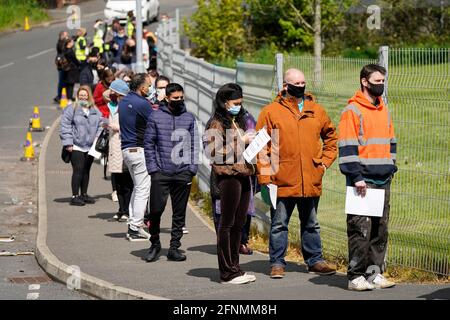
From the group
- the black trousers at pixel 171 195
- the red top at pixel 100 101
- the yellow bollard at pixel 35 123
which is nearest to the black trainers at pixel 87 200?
the red top at pixel 100 101

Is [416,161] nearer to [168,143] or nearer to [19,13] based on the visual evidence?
[168,143]

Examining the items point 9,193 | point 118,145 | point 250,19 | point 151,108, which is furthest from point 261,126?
point 250,19

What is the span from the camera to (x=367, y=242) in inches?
427

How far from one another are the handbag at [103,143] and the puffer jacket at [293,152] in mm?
5927

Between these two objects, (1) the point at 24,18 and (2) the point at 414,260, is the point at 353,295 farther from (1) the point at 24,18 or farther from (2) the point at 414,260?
(1) the point at 24,18

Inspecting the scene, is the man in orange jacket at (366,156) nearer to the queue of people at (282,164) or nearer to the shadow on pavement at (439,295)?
the queue of people at (282,164)

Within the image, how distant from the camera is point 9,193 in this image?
1909 cm

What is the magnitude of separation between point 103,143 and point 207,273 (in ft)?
17.3

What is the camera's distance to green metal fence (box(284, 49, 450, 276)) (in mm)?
11297

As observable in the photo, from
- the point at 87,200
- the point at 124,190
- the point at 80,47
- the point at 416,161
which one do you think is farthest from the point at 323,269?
the point at 80,47

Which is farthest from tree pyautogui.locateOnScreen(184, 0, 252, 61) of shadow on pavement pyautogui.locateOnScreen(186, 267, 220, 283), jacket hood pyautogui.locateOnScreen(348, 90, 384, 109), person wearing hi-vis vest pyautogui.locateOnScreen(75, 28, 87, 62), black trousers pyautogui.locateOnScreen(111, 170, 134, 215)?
jacket hood pyautogui.locateOnScreen(348, 90, 384, 109)

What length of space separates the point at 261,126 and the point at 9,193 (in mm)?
8584

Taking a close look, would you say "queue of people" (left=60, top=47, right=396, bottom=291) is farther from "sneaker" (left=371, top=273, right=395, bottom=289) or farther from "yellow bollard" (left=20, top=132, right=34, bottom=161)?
"yellow bollard" (left=20, top=132, right=34, bottom=161)

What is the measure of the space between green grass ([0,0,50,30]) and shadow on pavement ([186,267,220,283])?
38.4 metres
